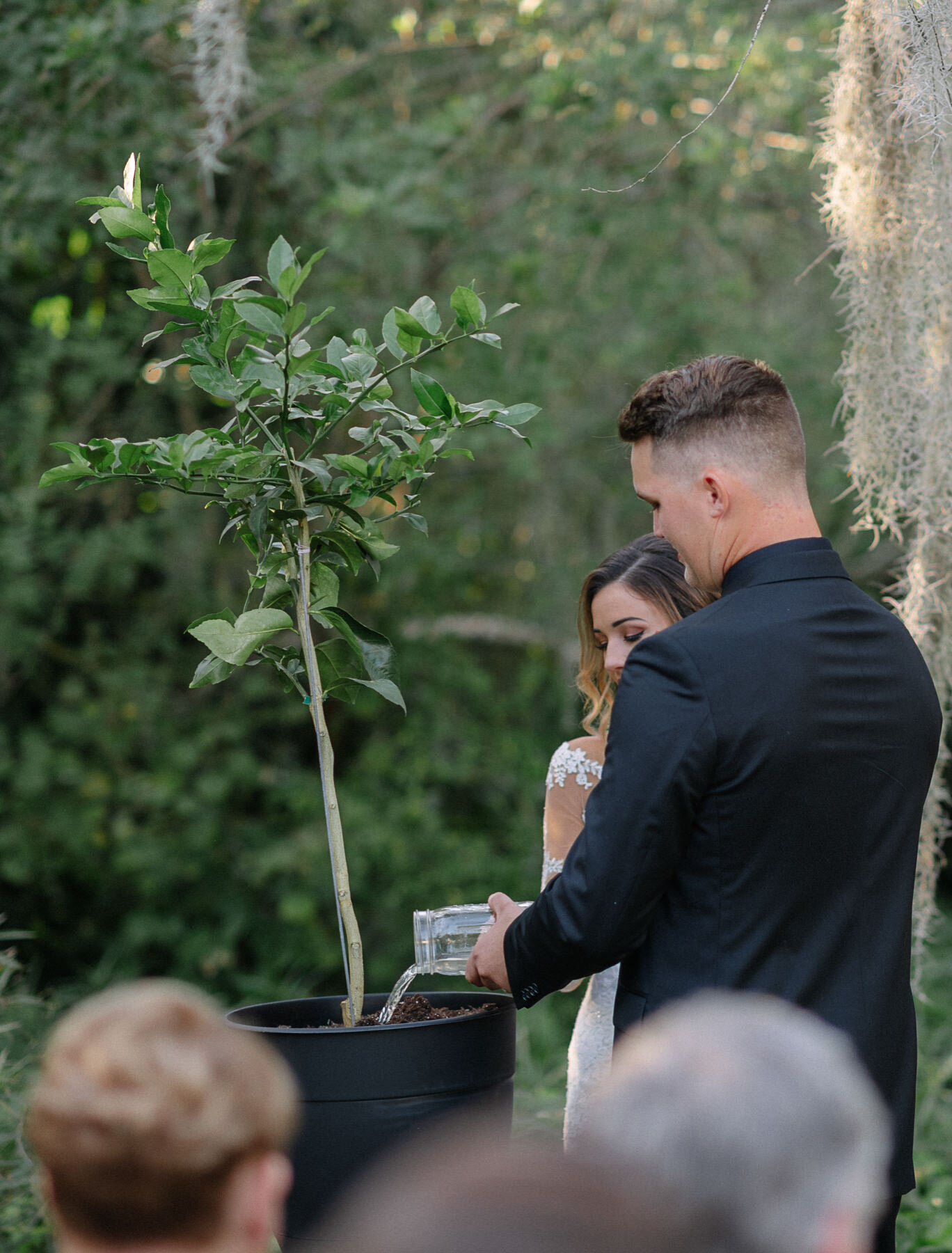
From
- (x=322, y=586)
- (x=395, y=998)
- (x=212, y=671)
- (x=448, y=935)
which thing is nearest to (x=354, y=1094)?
(x=395, y=998)

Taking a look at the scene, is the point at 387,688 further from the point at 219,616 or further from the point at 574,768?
the point at 574,768

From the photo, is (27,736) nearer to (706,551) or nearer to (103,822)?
(103,822)

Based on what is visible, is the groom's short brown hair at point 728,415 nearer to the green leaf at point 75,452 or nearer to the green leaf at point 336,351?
the green leaf at point 336,351

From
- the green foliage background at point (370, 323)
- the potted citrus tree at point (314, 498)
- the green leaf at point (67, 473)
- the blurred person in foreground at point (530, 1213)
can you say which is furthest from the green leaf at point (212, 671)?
the green foliage background at point (370, 323)

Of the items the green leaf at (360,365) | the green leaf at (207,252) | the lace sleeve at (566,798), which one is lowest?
the lace sleeve at (566,798)

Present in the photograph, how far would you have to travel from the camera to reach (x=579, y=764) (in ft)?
7.21

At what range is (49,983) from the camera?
4.99 m

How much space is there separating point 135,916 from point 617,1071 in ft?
15.2

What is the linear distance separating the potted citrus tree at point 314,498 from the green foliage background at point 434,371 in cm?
254

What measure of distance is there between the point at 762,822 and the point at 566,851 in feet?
2.69

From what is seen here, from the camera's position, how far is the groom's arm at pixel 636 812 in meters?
1.37

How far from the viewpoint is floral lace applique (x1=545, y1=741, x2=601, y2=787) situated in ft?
7.15

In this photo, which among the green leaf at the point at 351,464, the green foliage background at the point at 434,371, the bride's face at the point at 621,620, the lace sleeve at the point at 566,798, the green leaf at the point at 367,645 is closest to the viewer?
the green leaf at the point at 351,464

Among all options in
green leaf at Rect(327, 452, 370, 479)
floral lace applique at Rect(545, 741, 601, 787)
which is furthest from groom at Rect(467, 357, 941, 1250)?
floral lace applique at Rect(545, 741, 601, 787)
